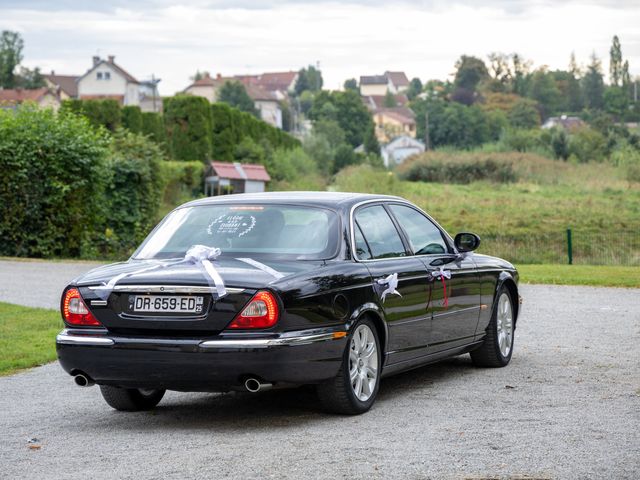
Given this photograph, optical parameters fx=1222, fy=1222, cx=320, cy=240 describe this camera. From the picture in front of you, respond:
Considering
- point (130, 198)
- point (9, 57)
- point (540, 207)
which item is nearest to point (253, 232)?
point (130, 198)

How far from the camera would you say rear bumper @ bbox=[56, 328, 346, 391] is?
7652mm

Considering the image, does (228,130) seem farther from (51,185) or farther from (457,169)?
(51,185)

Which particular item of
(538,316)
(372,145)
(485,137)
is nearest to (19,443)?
(538,316)

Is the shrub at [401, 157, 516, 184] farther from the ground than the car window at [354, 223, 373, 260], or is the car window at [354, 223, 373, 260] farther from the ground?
the car window at [354, 223, 373, 260]

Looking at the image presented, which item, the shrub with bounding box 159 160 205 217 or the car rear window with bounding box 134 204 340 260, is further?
the shrub with bounding box 159 160 205 217

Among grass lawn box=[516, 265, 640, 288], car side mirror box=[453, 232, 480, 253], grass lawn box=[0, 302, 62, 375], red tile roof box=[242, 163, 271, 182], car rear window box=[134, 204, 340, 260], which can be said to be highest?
car rear window box=[134, 204, 340, 260]

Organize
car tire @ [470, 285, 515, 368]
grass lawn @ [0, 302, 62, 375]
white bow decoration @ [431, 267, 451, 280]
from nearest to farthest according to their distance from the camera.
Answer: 1. white bow decoration @ [431, 267, 451, 280]
2. car tire @ [470, 285, 515, 368]
3. grass lawn @ [0, 302, 62, 375]

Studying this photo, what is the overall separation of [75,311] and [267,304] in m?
1.43

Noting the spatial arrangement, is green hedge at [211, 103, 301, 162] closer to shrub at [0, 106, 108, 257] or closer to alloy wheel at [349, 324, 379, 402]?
shrub at [0, 106, 108, 257]

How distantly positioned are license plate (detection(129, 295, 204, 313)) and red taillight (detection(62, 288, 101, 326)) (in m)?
0.36

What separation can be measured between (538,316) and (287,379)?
A: 9.17m

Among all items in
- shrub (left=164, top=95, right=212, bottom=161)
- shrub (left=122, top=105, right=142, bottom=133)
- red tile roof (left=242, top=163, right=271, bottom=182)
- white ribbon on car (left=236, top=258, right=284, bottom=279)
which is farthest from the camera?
red tile roof (left=242, top=163, right=271, bottom=182)

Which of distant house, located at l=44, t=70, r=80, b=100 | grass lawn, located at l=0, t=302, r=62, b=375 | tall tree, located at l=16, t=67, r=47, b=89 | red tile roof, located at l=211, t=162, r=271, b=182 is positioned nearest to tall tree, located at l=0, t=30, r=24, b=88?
tall tree, located at l=16, t=67, r=47, b=89

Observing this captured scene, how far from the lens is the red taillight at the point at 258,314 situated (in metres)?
7.73
